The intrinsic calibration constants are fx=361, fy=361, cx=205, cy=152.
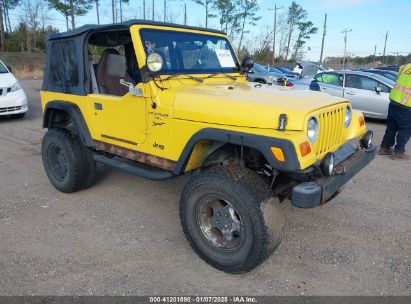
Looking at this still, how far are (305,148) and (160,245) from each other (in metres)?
1.71

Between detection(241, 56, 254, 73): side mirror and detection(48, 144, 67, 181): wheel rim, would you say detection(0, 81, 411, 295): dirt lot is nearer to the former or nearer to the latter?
detection(48, 144, 67, 181): wheel rim

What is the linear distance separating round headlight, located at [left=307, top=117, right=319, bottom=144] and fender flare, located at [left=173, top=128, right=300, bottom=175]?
12.4 inches

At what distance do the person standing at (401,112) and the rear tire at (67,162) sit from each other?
522cm

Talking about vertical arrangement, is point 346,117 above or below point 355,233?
above

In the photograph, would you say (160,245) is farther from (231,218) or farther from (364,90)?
(364,90)

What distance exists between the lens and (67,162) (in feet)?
14.4

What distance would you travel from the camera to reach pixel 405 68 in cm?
641

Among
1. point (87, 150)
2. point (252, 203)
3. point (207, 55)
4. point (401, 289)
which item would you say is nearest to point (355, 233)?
point (401, 289)

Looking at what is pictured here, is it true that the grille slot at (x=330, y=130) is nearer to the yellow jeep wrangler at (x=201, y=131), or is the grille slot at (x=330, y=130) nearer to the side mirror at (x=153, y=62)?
the yellow jeep wrangler at (x=201, y=131)

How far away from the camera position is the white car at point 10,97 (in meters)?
8.77

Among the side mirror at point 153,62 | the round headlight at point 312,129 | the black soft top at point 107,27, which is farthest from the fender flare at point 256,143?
the black soft top at point 107,27

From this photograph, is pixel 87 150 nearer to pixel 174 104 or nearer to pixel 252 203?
pixel 174 104

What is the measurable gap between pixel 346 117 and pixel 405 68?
3775 mm

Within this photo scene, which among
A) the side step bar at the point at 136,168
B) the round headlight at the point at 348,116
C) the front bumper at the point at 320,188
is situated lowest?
the side step bar at the point at 136,168
